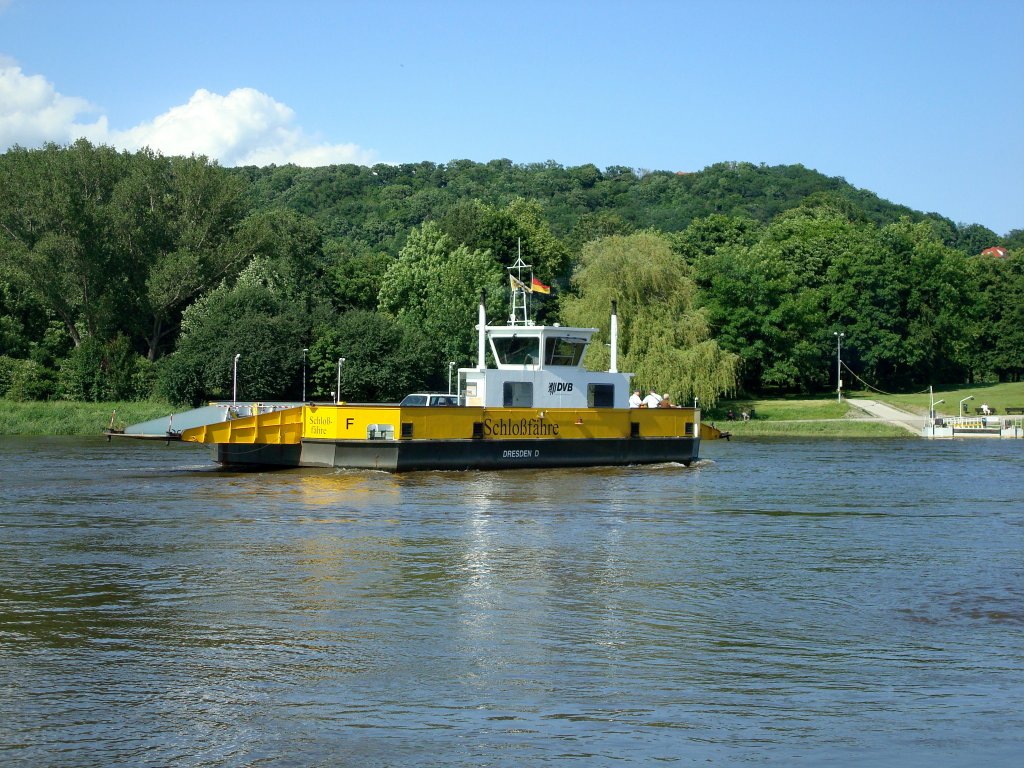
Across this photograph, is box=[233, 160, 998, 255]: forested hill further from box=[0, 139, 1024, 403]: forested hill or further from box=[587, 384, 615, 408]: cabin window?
box=[587, 384, 615, 408]: cabin window

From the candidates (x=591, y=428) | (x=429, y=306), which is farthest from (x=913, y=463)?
(x=429, y=306)

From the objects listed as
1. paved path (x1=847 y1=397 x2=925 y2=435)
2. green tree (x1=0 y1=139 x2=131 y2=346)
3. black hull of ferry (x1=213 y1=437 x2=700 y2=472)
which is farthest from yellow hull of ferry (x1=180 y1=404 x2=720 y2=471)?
green tree (x1=0 y1=139 x2=131 y2=346)

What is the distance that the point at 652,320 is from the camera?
67.7 m

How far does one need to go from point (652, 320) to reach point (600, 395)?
28845 mm

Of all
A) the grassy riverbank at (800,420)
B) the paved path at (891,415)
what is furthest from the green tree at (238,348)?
the paved path at (891,415)

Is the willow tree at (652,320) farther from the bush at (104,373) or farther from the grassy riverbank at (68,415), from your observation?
the bush at (104,373)

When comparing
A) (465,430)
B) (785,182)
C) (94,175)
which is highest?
(785,182)

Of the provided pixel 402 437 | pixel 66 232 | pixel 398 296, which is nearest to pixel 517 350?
pixel 402 437

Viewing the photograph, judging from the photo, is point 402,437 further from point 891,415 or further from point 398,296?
point 398,296

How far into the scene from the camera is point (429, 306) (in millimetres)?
78812

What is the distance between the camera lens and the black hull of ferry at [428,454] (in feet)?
113

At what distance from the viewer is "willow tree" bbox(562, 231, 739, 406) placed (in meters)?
65.8

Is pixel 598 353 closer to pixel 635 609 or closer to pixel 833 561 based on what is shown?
pixel 833 561

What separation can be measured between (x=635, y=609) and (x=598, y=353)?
161 ft
